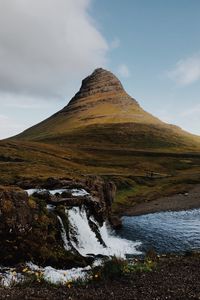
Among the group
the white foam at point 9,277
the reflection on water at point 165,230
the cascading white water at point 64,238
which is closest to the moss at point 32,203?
the cascading white water at point 64,238

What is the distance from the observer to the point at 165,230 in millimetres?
60875

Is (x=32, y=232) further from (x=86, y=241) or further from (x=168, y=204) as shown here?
(x=168, y=204)

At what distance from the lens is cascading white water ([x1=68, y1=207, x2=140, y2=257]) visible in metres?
43.8

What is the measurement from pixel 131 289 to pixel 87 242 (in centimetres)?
2516

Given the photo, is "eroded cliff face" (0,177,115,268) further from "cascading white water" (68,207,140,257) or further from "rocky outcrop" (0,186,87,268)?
"cascading white water" (68,207,140,257)

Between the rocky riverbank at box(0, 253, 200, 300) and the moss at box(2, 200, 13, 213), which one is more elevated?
the moss at box(2, 200, 13, 213)

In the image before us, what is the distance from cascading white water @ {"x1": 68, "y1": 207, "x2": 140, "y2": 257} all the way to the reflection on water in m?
2.51

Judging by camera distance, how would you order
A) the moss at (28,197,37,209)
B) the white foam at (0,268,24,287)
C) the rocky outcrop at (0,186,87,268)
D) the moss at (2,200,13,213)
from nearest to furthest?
the white foam at (0,268,24,287)
the rocky outcrop at (0,186,87,268)
the moss at (2,200,13,213)
the moss at (28,197,37,209)

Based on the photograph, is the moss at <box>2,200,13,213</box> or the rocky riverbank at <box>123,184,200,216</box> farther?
the rocky riverbank at <box>123,184,200,216</box>

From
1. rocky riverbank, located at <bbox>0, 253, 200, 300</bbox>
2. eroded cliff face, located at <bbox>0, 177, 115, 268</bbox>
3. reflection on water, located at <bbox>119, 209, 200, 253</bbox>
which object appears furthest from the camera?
reflection on water, located at <bbox>119, 209, 200, 253</bbox>

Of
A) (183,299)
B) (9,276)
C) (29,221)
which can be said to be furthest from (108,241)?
(183,299)

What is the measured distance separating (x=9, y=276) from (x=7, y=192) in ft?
37.2

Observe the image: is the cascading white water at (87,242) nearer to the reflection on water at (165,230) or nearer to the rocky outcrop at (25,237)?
the reflection on water at (165,230)

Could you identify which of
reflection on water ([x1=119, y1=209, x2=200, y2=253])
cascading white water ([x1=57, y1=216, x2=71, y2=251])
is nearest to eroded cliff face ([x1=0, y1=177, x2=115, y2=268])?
cascading white water ([x1=57, y1=216, x2=71, y2=251])
